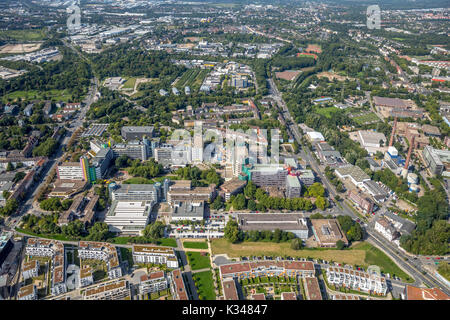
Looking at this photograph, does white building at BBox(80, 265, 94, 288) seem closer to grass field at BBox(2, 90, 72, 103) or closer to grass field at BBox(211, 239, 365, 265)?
grass field at BBox(211, 239, 365, 265)

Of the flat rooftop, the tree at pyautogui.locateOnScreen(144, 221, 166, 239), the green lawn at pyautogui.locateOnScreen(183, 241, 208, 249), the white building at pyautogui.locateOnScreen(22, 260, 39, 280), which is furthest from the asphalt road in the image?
the white building at pyautogui.locateOnScreen(22, 260, 39, 280)

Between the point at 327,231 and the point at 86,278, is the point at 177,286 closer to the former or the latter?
the point at 86,278

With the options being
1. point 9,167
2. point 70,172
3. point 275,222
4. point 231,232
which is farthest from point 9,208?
point 275,222

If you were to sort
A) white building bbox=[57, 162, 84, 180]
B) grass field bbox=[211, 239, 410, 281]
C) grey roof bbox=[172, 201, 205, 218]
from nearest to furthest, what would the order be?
grass field bbox=[211, 239, 410, 281]
grey roof bbox=[172, 201, 205, 218]
white building bbox=[57, 162, 84, 180]

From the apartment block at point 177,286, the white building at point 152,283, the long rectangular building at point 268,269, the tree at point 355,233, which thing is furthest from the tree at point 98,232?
the tree at point 355,233

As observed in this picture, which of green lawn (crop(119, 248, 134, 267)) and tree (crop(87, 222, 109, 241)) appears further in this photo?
tree (crop(87, 222, 109, 241))
